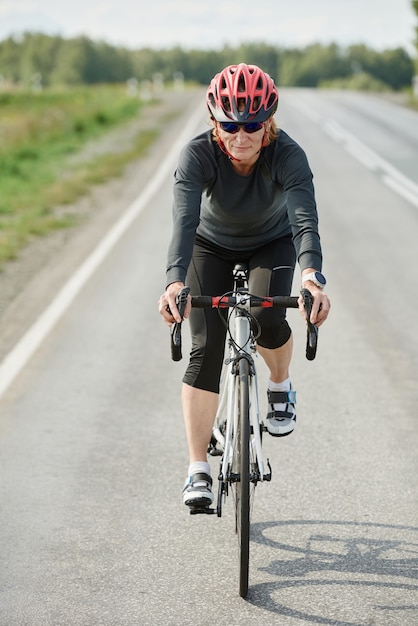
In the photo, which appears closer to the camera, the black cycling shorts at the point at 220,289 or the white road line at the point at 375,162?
the black cycling shorts at the point at 220,289

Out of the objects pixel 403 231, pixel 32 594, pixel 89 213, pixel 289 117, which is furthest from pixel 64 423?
pixel 289 117

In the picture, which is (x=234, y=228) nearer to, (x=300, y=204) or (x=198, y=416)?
(x=300, y=204)

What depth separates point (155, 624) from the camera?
380 centimetres

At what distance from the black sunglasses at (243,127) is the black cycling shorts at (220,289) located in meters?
0.63

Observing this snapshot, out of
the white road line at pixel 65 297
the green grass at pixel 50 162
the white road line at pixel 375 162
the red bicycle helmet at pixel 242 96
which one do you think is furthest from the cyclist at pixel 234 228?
the white road line at pixel 375 162

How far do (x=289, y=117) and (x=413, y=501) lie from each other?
2643 cm

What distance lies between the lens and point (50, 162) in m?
22.0

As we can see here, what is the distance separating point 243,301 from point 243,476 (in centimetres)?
73

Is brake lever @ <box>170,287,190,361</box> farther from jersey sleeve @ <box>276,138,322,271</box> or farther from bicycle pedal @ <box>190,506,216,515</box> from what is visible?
bicycle pedal @ <box>190,506,216,515</box>

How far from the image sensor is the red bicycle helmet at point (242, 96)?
420cm

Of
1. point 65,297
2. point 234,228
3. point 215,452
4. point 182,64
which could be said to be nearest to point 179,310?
point 234,228

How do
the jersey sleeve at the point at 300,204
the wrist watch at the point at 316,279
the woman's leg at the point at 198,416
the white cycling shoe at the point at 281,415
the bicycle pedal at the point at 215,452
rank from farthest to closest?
the white cycling shoe at the point at 281,415 → the bicycle pedal at the point at 215,452 → the woman's leg at the point at 198,416 → the jersey sleeve at the point at 300,204 → the wrist watch at the point at 316,279

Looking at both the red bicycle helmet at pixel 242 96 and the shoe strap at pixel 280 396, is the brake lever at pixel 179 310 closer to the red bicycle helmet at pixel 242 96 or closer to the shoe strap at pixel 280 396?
the red bicycle helmet at pixel 242 96

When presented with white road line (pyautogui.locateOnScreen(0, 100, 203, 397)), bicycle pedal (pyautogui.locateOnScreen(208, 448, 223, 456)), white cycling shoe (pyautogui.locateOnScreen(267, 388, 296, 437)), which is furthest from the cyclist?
white road line (pyautogui.locateOnScreen(0, 100, 203, 397))
